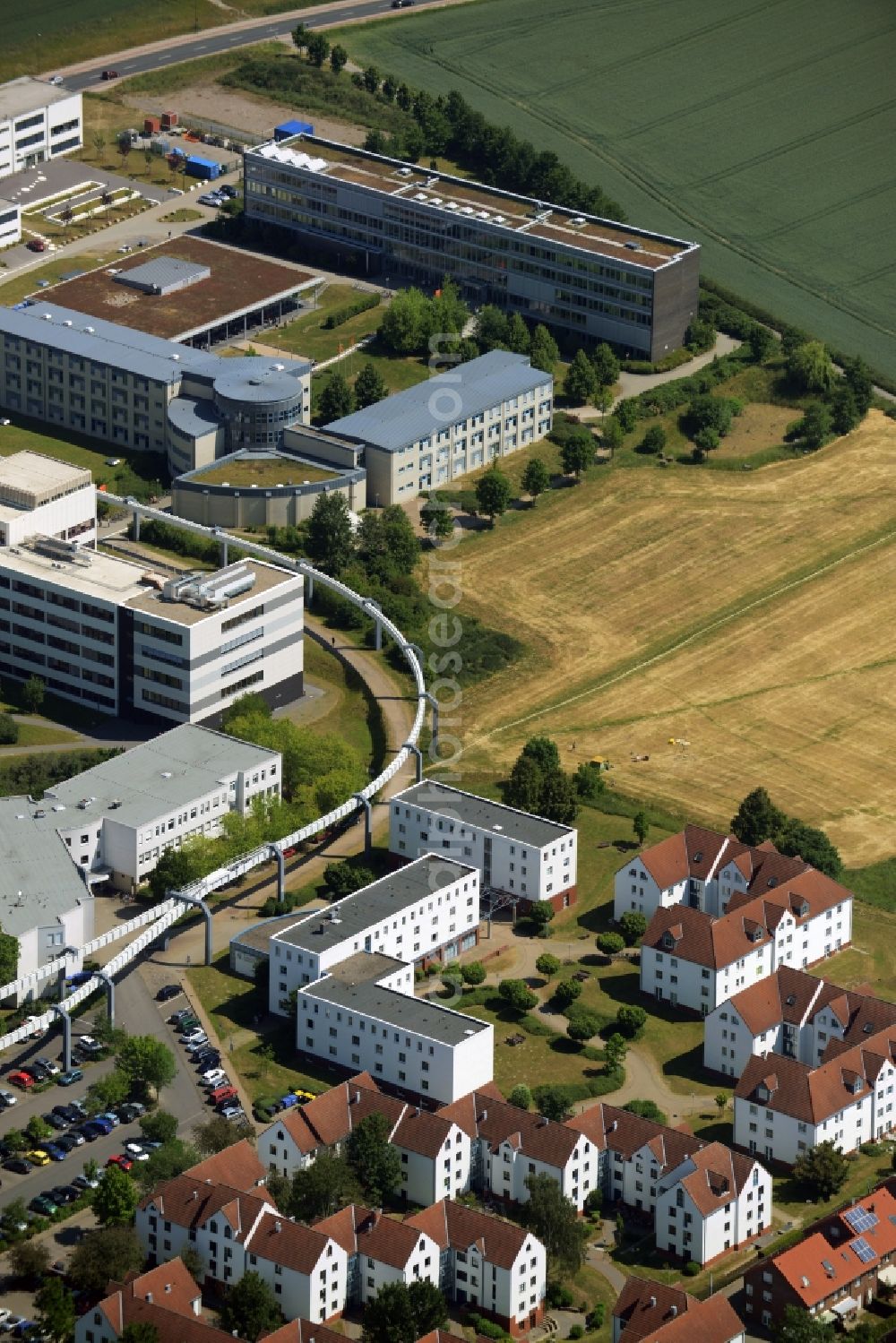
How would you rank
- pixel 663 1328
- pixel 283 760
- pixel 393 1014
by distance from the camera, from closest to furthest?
pixel 663 1328 < pixel 393 1014 < pixel 283 760

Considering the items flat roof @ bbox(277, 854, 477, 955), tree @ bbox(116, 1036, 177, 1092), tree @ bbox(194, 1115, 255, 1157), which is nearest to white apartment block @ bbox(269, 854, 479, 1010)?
flat roof @ bbox(277, 854, 477, 955)

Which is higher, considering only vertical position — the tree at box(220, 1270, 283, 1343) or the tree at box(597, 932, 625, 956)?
the tree at box(220, 1270, 283, 1343)

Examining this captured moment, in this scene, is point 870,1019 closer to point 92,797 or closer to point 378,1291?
point 378,1291

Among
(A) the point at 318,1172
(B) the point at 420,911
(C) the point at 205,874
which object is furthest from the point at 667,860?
(A) the point at 318,1172

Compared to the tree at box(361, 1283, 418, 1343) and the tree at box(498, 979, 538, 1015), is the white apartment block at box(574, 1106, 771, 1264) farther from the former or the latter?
the tree at box(361, 1283, 418, 1343)

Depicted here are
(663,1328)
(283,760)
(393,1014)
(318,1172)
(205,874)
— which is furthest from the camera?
(283,760)

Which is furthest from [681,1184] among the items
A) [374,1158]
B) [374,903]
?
[374,903]
